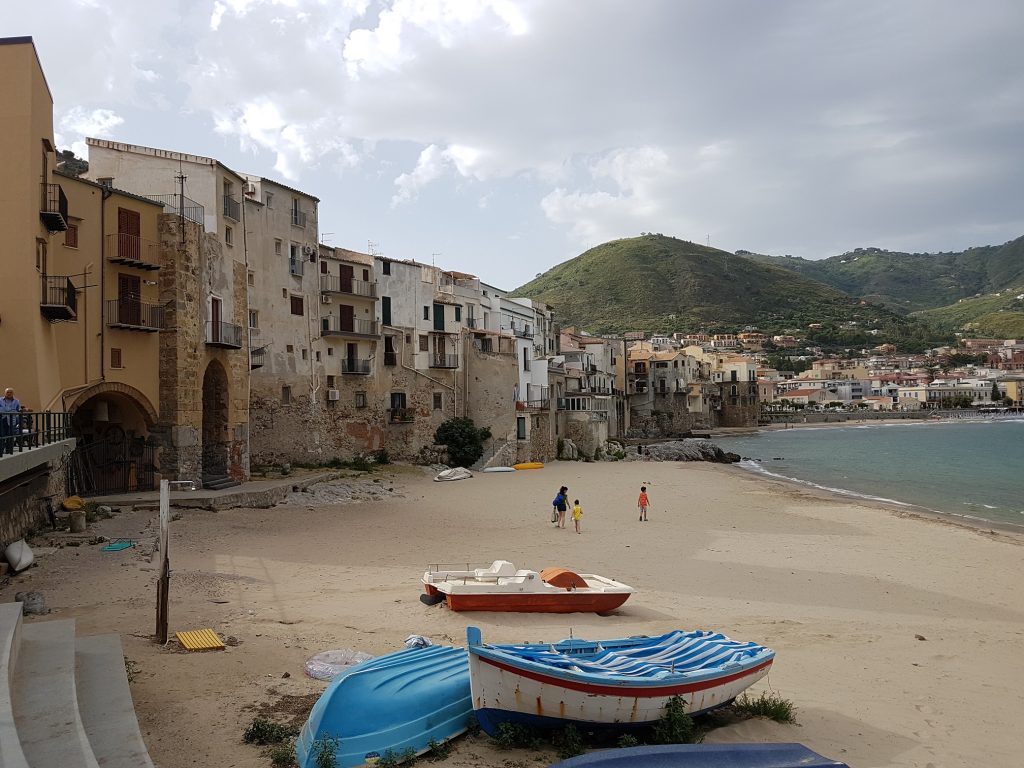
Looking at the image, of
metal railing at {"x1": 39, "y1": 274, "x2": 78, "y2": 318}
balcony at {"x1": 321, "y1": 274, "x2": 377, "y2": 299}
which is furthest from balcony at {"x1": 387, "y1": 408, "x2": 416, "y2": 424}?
metal railing at {"x1": 39, "y1": 274, "x2": 78, "y2": 318}

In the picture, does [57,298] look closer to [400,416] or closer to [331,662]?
[331,662]

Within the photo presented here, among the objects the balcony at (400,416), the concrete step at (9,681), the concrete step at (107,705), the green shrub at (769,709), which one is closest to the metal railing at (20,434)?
the concrete step at (9,681)

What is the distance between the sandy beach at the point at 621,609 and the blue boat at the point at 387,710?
50cm

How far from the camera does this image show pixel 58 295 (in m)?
22.8

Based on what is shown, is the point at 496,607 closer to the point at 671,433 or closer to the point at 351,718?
the point at 351,718

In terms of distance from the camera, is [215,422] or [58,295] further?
[215,422]

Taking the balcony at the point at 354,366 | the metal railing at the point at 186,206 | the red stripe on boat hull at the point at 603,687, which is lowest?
the red stripe on boat hull at the point at 603,687

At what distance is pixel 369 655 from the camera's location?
12.0 m

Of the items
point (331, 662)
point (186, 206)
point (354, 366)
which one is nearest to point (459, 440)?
point (354, 366)

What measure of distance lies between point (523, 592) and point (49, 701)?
909 centimetres

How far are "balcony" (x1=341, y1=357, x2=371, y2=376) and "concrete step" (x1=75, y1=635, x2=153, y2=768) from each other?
31.9 meters

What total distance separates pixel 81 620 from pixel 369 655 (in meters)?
5.45

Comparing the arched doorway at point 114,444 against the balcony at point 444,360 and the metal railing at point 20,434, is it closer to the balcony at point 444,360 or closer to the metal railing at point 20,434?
the metal railing at point 20,434

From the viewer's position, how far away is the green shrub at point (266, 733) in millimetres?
8727
